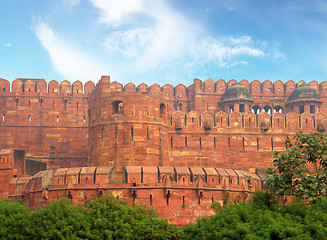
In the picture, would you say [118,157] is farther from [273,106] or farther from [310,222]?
[273,106]

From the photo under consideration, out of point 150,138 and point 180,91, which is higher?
point 180,91

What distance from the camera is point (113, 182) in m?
31.2

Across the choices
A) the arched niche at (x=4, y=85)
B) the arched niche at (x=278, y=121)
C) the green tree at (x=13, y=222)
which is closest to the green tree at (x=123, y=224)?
the green tree at (x=13, y=222)

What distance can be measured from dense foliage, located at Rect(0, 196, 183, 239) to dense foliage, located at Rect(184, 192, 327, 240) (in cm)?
182

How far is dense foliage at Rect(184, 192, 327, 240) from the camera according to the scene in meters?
19.4

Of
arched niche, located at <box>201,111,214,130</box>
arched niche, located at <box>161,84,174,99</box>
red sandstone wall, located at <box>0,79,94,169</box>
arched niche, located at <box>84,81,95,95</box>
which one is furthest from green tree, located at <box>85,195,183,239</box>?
arched niche, located at <box>161,84,174,99</box>

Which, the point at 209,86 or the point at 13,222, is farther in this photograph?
the point at 209,86

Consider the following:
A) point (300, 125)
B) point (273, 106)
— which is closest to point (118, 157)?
point (300, 125)

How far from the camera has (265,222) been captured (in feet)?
67.8

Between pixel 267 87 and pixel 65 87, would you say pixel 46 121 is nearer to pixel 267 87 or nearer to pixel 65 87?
pixel 65 87

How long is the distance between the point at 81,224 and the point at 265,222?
26.8 ft

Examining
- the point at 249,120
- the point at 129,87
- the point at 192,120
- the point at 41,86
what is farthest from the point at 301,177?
the point at 41,86

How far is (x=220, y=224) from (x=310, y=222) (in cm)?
388

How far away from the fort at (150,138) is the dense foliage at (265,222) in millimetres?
7688
